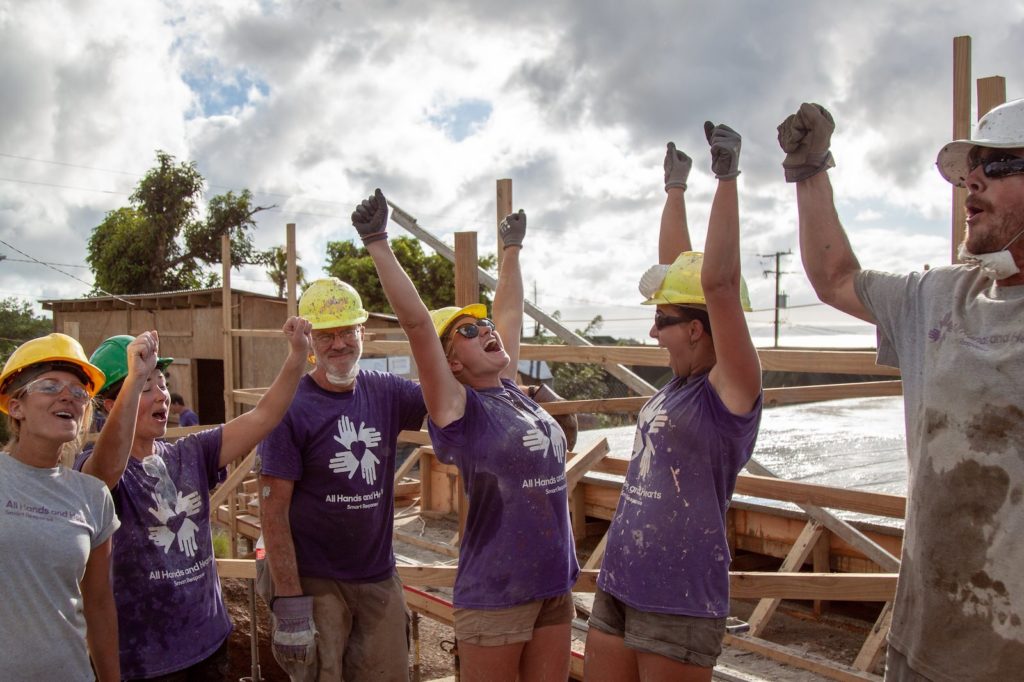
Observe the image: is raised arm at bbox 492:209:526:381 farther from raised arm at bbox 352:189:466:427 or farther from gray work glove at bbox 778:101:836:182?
gray work glove at bbox 778:101:836:182

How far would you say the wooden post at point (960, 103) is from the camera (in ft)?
10.2

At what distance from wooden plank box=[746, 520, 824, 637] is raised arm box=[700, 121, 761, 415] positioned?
11.0ft

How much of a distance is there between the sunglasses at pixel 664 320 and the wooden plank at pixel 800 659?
8.70ft

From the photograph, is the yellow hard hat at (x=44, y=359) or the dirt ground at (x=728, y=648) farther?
the dirt ground at (x=728, y=648)

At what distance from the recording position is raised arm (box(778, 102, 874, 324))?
2.11m

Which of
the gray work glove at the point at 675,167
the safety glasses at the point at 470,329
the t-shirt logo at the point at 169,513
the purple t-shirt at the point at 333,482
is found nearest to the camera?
the t-shirt logo at the point at 169,513

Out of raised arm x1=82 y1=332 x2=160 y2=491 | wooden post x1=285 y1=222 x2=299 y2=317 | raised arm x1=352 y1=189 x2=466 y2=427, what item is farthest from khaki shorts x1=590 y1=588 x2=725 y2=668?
wooden post x1=285 y1=222 x2=299 y2=317

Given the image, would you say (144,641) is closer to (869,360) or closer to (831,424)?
(869,360)

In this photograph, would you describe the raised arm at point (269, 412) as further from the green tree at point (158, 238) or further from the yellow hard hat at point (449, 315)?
the green tree at point (158, 238)

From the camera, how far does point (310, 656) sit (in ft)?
9.34

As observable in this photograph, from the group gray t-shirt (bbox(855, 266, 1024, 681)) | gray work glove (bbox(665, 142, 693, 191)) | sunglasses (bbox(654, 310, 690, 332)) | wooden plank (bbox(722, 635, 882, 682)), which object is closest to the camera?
gray t-shirt (bbox(855, 266, 1024, 681))

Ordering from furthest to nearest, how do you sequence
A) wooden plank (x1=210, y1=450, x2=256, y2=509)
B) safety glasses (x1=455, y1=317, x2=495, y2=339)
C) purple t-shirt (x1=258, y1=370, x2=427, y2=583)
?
wooden plank (x1=210, y1=450, x2=256, y2=509), purple t-shirt (x1=258, y1=370, x2=427, y2=583), safety glasses (x1=455, y1=317, x2=495, y2=339)

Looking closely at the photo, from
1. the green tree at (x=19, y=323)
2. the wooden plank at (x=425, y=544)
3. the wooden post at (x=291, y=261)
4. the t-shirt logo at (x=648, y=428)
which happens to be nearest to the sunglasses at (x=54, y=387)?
the t-shirt logo at (x=648, y=428)

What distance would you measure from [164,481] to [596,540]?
5451 millimetres
